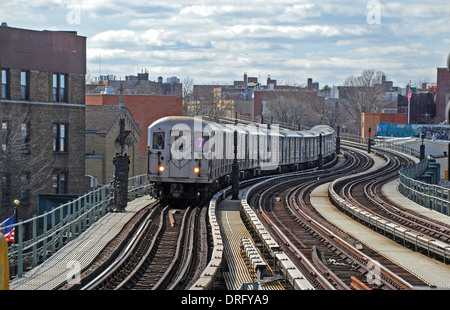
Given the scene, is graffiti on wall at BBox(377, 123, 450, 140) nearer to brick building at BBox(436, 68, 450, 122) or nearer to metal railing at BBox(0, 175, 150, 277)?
brick building at BBox(436, 68, 450, 122)

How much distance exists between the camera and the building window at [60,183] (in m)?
39.0

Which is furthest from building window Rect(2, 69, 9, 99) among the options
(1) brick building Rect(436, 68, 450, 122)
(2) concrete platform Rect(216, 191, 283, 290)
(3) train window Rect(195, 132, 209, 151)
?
(1) brick building Rect(436, 68, 450, 122)

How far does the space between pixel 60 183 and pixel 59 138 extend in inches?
95.9

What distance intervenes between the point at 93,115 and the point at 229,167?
16.0 meters

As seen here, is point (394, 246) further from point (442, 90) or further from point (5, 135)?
point (442, 90)

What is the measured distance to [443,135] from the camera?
279 ft

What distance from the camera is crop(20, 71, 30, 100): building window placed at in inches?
1469

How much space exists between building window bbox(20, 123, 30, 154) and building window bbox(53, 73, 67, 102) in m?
2.56

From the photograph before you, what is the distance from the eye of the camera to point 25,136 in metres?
37.3

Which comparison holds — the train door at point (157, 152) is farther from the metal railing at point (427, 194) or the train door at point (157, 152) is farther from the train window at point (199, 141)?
the metal railing at point (427, 194)

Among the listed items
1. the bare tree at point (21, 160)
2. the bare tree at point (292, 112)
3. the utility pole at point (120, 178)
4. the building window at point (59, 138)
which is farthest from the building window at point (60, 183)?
the bare tree at point (292, 112)

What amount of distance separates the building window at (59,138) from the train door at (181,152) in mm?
13906

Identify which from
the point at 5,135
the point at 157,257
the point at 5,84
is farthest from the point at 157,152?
the point at 5,84

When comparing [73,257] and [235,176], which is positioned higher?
[235,176]
